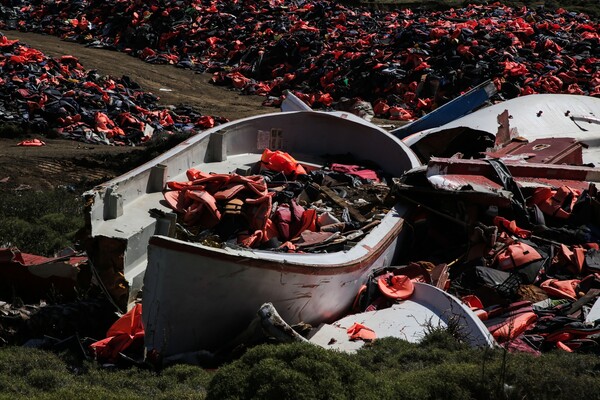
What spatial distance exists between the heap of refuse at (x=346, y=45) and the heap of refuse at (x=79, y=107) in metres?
3.51

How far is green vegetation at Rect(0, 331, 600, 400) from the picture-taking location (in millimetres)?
4980

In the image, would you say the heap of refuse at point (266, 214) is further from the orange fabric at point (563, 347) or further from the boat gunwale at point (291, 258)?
the orange fabric at point (563, 347)

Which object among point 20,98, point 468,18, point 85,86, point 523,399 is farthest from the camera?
point 468,18

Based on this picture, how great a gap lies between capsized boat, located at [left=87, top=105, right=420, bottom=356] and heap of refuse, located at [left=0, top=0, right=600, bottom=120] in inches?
375

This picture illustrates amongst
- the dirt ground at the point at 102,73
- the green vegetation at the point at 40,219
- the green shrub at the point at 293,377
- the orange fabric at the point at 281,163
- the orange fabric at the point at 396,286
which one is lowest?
the dirt ground at the point at 102,73

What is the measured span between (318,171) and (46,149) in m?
6.02

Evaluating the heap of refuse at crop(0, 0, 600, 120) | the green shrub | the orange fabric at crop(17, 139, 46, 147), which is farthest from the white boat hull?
the heap of refuse at crop(0, 0, 600, 120)

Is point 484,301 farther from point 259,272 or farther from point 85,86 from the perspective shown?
point 85,86

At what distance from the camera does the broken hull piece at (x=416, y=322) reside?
6.82m

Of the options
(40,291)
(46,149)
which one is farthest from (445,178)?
(46,149)

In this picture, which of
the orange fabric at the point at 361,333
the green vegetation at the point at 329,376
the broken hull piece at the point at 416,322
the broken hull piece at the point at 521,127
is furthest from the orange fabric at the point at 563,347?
the broken hull piece at the point at 521,127

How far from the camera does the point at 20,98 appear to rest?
16734mm

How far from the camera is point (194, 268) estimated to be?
6402 mm

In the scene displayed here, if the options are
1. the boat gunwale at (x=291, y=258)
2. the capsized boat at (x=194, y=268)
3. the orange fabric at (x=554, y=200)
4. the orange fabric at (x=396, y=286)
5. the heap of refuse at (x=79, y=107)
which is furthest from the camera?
the heap of refuse at (x=79, y=107)
